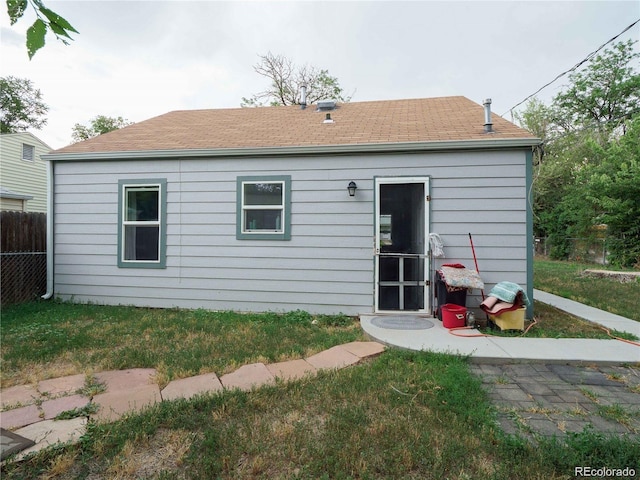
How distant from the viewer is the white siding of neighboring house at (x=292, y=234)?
4.55 m

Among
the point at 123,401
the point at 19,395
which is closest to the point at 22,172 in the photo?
the point at 19,395

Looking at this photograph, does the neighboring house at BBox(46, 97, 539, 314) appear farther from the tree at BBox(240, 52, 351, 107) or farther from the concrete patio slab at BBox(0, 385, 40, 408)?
the tree at BBox(240, 52, 351, 107)

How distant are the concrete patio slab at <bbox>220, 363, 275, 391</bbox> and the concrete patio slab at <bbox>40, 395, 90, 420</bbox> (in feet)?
3.35

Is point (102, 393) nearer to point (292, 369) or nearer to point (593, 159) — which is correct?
point (292, 369)

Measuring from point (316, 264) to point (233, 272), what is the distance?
55.9 inches

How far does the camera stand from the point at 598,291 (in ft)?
23.4

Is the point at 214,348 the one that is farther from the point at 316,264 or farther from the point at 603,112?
the point at 603,112

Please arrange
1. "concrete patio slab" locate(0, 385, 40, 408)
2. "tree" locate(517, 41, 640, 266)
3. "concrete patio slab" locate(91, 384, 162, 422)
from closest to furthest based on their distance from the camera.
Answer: "concrete patio slab" locate(91, 384, 162, 422) → "concrete patio slab" locate(0, 385, 40, 408) → "tree" locate(517, 41, 640, 266)

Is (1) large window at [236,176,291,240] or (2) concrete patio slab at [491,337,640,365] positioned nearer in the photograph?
(2) concrete patio slab at [491,337,640,365]

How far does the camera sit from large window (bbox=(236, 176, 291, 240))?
499 cm

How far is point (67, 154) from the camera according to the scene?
5.36 m

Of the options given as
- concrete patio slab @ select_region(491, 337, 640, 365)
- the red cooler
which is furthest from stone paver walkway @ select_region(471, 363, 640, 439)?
the red cooler

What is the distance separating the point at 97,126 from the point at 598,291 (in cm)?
3349

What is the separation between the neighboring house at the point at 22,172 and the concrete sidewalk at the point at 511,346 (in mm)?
14588
